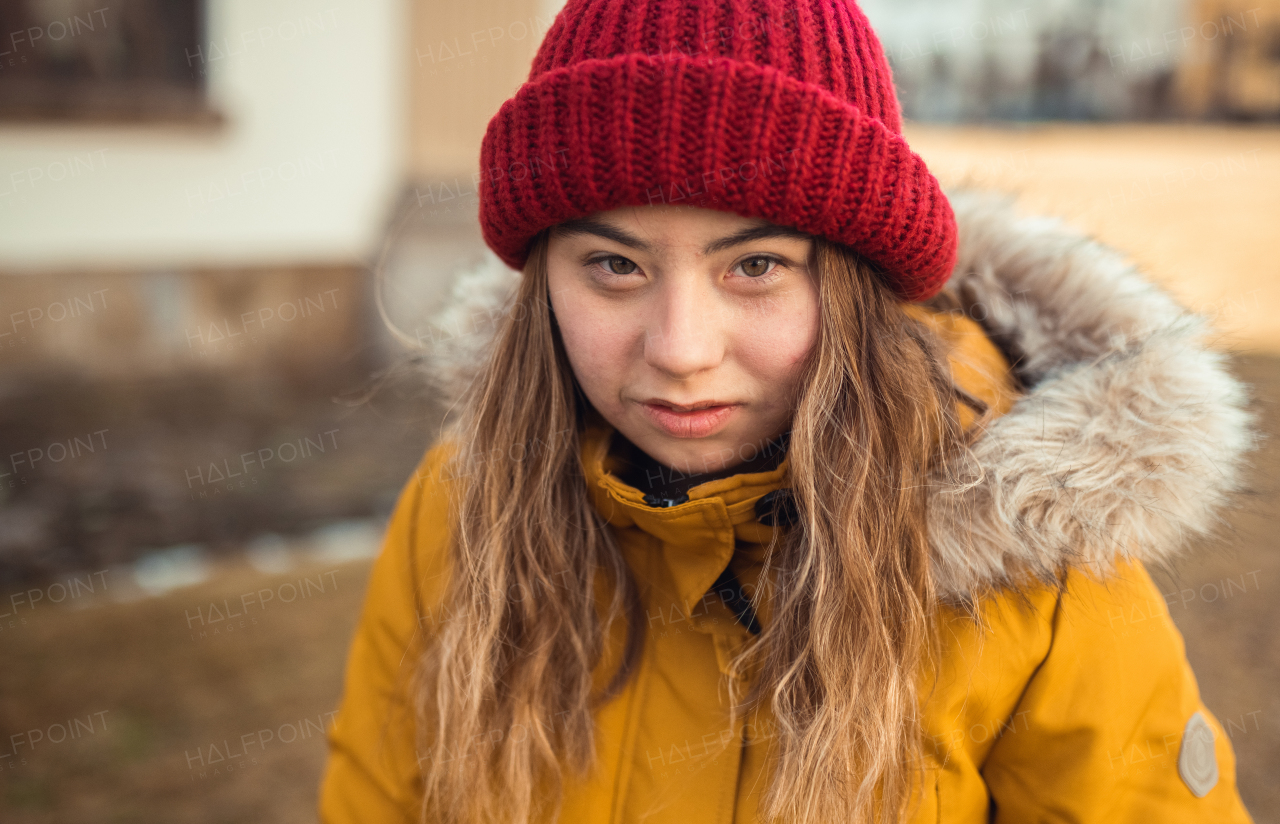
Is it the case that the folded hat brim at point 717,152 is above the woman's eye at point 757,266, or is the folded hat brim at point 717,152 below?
above

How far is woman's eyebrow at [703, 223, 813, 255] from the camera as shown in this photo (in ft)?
3.84

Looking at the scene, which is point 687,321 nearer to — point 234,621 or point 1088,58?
point 234,621

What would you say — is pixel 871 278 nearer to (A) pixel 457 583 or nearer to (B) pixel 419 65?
(A) pixel 457 583

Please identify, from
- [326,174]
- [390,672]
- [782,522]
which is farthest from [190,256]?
[782,522]

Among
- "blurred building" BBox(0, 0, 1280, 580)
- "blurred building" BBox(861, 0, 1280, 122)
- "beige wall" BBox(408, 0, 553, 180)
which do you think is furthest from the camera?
"blurred building" BBox(861, 0, 1280, 122)

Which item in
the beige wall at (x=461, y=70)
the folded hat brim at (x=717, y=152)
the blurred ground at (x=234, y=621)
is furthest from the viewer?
the beige wall at (x=461, y=70)

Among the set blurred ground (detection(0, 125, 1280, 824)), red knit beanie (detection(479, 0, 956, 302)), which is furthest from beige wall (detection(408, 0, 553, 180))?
red knit beanie (detection(479, 0, 956, 302))

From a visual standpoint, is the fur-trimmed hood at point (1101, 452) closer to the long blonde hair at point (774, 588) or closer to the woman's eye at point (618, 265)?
the long blonde hair at point (774, 588)

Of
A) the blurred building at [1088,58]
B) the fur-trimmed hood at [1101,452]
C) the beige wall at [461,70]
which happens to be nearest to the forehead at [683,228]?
the fur-trimmed hood at [1101,452]

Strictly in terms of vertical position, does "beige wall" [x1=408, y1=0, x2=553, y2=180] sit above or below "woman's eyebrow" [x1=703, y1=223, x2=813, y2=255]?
below

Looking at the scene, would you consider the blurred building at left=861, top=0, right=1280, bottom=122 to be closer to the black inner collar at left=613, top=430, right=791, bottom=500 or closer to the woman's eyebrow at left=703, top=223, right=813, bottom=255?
the black inner collar at left=613, top=430, right=791, bottom=500

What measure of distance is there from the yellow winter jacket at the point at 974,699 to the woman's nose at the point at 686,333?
0.62ft

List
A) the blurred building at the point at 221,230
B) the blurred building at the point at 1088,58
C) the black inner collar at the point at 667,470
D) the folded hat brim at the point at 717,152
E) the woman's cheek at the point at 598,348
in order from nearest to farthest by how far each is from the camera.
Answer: the folded hat brim at the point at 717,152 → the woman's cheek at the point at 598,348 → the black inner collar at the point at 667,470 → the blurred building at the point at 221,230 → the blurred building at the point at 1088,58

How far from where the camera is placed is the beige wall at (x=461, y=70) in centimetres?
565
